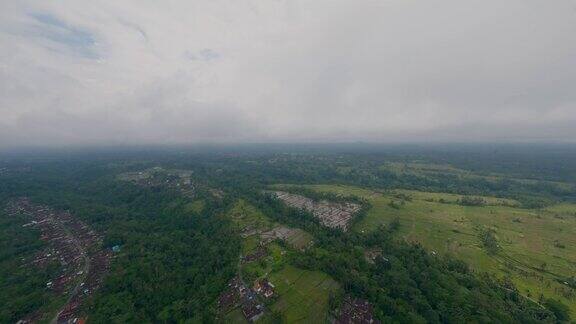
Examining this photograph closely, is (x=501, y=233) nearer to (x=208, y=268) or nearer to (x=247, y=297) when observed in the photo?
(x=247, y=297)

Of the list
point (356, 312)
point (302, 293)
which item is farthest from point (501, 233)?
point (302, 293)

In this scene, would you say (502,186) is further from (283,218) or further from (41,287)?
(41,287)

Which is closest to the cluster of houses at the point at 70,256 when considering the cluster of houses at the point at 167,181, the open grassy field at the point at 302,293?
the open grassy field at the point at 302,293

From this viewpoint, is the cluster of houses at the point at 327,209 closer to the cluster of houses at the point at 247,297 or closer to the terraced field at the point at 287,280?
the terraced field at the point at 287,280

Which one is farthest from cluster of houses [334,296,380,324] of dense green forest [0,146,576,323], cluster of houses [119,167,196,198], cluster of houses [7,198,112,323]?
cluster of houses [119,167,196,198]

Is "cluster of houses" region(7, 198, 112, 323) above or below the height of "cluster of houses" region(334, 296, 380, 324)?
below

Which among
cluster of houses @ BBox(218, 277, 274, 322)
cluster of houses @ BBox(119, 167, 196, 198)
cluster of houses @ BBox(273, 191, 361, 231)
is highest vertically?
cluster of houses @ BBox(119, 167, 196, 198)

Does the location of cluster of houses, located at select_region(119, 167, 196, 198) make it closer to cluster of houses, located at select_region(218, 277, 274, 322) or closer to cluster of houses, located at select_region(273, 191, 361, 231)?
cluster of houses, located at select_region(273, 191, 361, 231)
